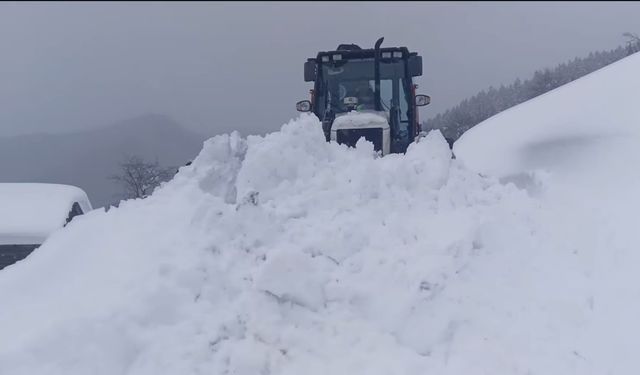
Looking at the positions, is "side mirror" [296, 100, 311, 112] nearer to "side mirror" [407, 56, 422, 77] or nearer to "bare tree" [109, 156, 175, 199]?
"side mirror" [407, 56, 422, 77]

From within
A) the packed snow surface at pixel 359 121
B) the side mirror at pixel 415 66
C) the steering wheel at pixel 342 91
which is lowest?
the packed snow surface at pixel 359 121

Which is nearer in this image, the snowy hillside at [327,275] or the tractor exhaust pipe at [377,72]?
the snowy hillside at [327,275]

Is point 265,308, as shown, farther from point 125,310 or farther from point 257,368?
point 125,310

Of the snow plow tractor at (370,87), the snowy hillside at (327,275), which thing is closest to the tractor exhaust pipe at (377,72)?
the snow plow tractor at (370,87)

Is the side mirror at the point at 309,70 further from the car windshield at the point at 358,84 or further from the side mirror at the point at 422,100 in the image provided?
the side mirror at the point at 422,100

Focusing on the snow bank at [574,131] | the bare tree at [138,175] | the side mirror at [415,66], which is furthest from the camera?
the bare tree at [138,175]

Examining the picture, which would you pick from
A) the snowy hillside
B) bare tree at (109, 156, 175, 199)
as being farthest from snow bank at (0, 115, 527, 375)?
bare tree at (109, 156, 175, 199)

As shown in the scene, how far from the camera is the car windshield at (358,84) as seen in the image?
31.7 feet

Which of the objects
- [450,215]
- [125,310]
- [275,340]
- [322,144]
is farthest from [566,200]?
[125,310]

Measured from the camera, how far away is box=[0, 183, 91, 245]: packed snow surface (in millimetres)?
6117

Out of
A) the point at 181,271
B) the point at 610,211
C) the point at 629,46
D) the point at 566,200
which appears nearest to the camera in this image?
the point at 181,271

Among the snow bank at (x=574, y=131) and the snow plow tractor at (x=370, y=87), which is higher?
the snow plow tractor at (x=370, y=87)

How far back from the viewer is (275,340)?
406 centimetres

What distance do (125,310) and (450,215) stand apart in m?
2.94
